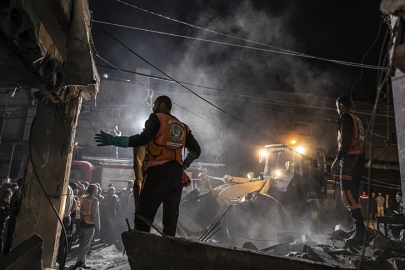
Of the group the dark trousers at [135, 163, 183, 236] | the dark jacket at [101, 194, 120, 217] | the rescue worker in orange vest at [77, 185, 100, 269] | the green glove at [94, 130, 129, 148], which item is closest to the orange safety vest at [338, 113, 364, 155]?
the dark trousers at [135, 163, 183, 236]

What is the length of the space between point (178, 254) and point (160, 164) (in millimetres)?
1049

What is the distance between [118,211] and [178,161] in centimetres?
944

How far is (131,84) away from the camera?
2783 centimetres

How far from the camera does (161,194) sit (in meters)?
3.02

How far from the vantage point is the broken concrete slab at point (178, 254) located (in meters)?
2.34

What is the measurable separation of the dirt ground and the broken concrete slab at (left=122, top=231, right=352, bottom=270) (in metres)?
4.54

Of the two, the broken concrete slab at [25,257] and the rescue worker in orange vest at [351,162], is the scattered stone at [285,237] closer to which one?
the rescue worker in orange vest at [351,162]

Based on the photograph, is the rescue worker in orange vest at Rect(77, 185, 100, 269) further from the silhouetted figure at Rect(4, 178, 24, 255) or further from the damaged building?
the silhouetted figure at Rect(4, 178, 24, 255)

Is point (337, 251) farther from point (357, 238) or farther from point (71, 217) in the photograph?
point (71, 217)

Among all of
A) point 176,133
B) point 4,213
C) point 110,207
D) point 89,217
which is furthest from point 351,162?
point 110,207

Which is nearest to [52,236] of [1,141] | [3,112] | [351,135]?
[351,135]

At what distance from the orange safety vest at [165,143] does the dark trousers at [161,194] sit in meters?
0.09

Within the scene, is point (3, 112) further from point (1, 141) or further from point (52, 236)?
point (52, 236)

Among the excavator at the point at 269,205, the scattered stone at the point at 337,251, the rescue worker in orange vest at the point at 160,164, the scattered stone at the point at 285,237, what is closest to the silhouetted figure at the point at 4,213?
the excavator at the point at 269,205
